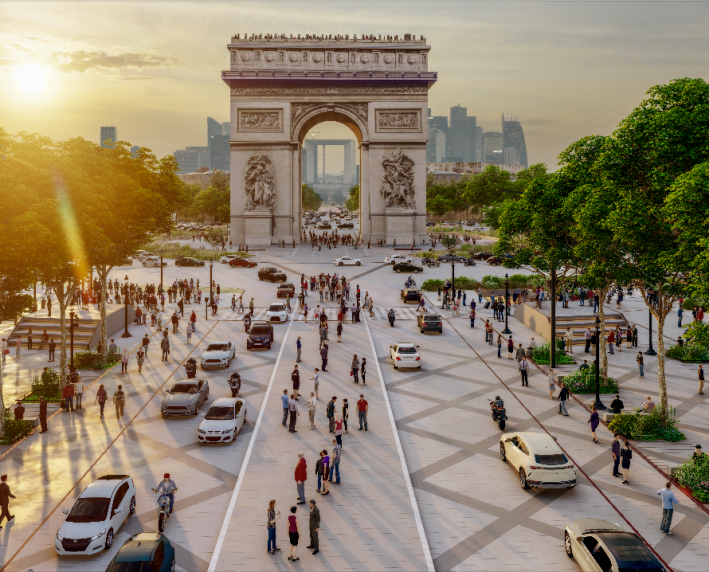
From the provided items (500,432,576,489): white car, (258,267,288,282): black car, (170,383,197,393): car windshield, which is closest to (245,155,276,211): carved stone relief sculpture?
(258,267,288,282): black car

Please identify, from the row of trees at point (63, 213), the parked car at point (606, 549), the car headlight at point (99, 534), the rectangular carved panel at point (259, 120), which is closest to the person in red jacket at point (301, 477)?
the car headlight at point (99, 534)

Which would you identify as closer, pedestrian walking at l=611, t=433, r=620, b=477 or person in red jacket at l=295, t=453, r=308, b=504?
person in red jacket at l=295, t=453, r=308, b=504

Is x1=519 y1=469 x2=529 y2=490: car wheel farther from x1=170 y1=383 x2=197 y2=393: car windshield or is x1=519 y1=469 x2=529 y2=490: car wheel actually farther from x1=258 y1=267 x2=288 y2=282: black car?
x1=258 y1=267 x2=288 y2=282: black car

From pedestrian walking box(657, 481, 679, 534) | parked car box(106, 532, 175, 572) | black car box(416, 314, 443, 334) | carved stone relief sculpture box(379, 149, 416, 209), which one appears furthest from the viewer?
carved stone relief sculpture box(379, 149, 416, 209)

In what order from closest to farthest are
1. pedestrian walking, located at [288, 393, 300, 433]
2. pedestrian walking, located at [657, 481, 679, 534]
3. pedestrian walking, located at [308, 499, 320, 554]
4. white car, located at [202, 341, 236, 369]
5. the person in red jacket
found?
1. pedestrian walking, located at [308, 499, 320, 554]
2. pedestrian walking, located at [657, 481, 679, 534]
3. the person in red jacket
4. pedestrian walking, located at [288, 393, 300, 433]
5. white car, located at [202, 341, 236, 369]

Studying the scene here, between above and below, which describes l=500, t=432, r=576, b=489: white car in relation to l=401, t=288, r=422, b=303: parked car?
below

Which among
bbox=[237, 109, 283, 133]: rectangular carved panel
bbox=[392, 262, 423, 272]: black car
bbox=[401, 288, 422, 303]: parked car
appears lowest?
bbox=[401, 288, 422, 303]: parked car

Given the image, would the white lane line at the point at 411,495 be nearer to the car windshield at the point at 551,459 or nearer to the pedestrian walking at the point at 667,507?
the car windshield at the point at 551,459
